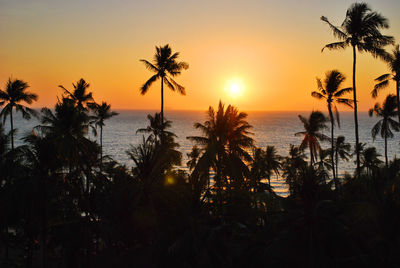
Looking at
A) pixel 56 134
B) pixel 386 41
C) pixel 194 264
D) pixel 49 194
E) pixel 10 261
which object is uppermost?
pixel 386 41

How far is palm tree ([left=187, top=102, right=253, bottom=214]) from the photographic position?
20.7 m

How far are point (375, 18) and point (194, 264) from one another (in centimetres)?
2390

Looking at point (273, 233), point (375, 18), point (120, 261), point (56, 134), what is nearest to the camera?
point (273, 233)

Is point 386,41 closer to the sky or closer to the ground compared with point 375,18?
closer to the ground

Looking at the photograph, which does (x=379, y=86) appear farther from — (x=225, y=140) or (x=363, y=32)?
(x=225, y=140)

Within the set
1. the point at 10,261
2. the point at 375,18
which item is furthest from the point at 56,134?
the point at 375,18

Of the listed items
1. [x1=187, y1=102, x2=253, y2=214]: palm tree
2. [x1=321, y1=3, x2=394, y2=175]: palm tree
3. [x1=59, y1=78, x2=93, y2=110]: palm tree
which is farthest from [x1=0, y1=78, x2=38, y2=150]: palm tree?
A: [x1=321, y1=3, x2=394, y2=175]: palm tree

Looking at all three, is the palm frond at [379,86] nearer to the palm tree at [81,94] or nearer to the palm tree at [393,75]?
the palm tree at [393,75]

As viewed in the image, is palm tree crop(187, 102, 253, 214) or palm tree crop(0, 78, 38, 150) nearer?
palm tree crop(187, 102, 253, 214)

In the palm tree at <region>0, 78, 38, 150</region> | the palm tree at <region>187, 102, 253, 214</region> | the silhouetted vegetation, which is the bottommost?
the silhouetted vegetation

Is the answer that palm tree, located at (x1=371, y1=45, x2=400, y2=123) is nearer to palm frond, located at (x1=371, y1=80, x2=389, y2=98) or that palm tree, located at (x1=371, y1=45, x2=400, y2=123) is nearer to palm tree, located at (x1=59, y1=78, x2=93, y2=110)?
palm frond, located at (x1=371, y1=80, x2=389, y2=98)

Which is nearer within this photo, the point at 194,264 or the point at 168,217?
the point at 194,264

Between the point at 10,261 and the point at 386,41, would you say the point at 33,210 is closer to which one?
the point at 10,261

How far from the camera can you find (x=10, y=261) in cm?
2217
